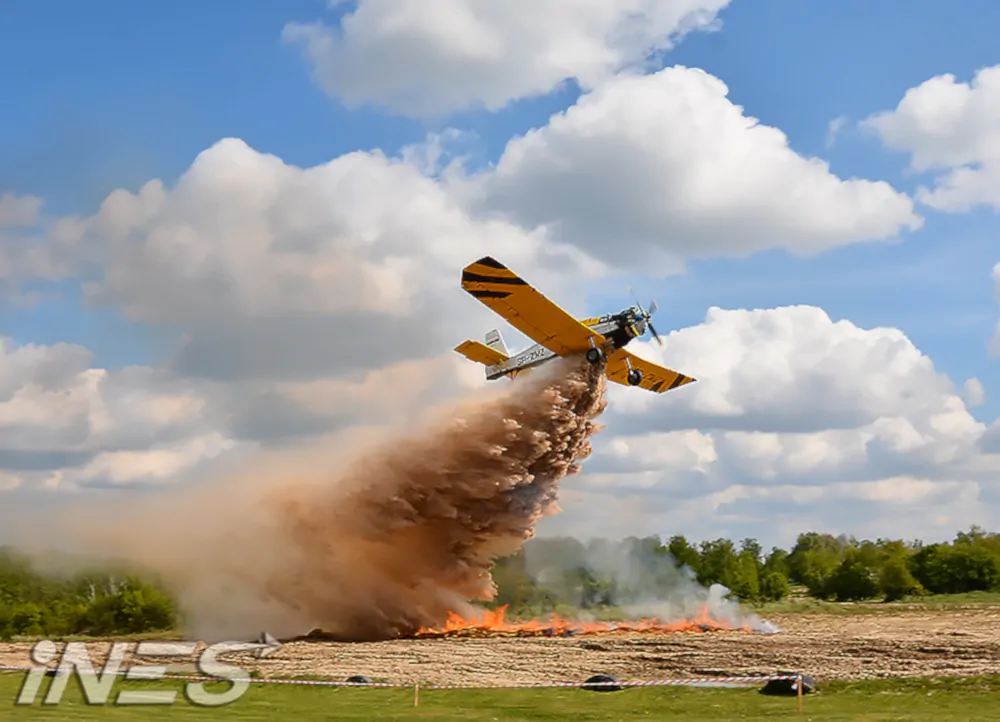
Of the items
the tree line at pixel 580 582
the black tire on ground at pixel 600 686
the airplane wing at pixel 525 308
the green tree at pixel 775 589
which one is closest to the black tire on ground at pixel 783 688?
the black tire on ground at pixel 600 686

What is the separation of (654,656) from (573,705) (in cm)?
872

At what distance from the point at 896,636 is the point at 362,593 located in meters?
19.5

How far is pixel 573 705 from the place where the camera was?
20875mm

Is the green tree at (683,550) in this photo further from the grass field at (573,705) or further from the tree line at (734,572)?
the grass field at (573,705)

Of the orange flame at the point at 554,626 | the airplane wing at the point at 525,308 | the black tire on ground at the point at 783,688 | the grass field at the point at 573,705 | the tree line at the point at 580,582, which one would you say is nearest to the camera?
the grass field at the point at 573,705

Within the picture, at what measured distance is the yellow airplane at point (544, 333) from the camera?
1230 inches

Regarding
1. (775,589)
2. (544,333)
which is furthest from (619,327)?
(775,589)

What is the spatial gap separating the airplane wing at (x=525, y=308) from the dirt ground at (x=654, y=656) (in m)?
10.8

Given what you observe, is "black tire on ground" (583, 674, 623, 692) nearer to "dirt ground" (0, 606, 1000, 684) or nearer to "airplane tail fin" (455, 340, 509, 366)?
"dirt ground" (0, 606, 1000, 684)

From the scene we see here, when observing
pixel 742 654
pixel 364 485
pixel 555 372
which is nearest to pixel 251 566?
pixel 364 485

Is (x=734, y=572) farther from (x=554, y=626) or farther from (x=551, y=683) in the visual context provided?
(x=551, y=683)

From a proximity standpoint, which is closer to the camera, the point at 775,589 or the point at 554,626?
the point at 554,626

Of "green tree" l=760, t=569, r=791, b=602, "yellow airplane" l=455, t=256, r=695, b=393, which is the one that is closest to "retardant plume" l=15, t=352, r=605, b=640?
"yellow airplane" l=455, t=256, r=695, b=393

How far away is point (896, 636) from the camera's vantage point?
108 feet
